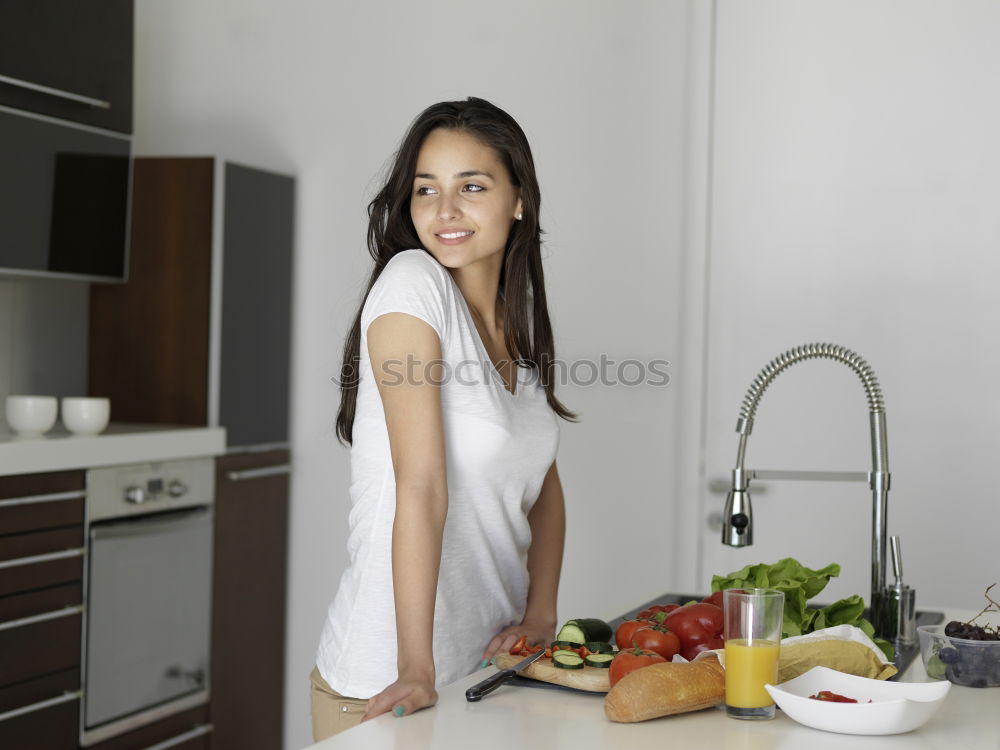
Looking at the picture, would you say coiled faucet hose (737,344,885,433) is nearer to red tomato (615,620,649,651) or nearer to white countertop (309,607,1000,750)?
red tomato (615,620,649,651)

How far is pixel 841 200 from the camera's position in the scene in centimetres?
292

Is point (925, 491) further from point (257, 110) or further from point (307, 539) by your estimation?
point (257, 110)

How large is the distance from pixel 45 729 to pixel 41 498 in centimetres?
55

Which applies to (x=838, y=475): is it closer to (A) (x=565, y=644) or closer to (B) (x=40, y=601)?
(A) (x=565, y=644)

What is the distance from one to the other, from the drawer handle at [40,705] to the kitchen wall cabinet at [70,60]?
1433mm

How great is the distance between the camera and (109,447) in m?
2.78

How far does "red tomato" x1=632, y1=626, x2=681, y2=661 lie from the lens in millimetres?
1376

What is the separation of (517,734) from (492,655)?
0.44 metres

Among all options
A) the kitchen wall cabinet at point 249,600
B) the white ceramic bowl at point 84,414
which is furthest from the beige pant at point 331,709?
the kitchen wall cabinet at point 249,600

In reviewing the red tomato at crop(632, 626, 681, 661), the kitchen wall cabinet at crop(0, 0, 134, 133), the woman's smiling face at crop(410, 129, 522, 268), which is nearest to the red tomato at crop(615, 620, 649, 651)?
the red tomato at crop(632, 626, 681, 661)

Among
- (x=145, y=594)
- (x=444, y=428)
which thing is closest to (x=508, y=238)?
(x=444, y=428)

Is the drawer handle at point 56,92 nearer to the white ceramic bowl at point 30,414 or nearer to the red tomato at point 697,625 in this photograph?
the white ceramic bowl at point 30,414

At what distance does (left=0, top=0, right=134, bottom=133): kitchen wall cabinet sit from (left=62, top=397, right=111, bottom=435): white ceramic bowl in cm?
74

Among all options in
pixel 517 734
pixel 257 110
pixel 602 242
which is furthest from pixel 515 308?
pixel 257 110
